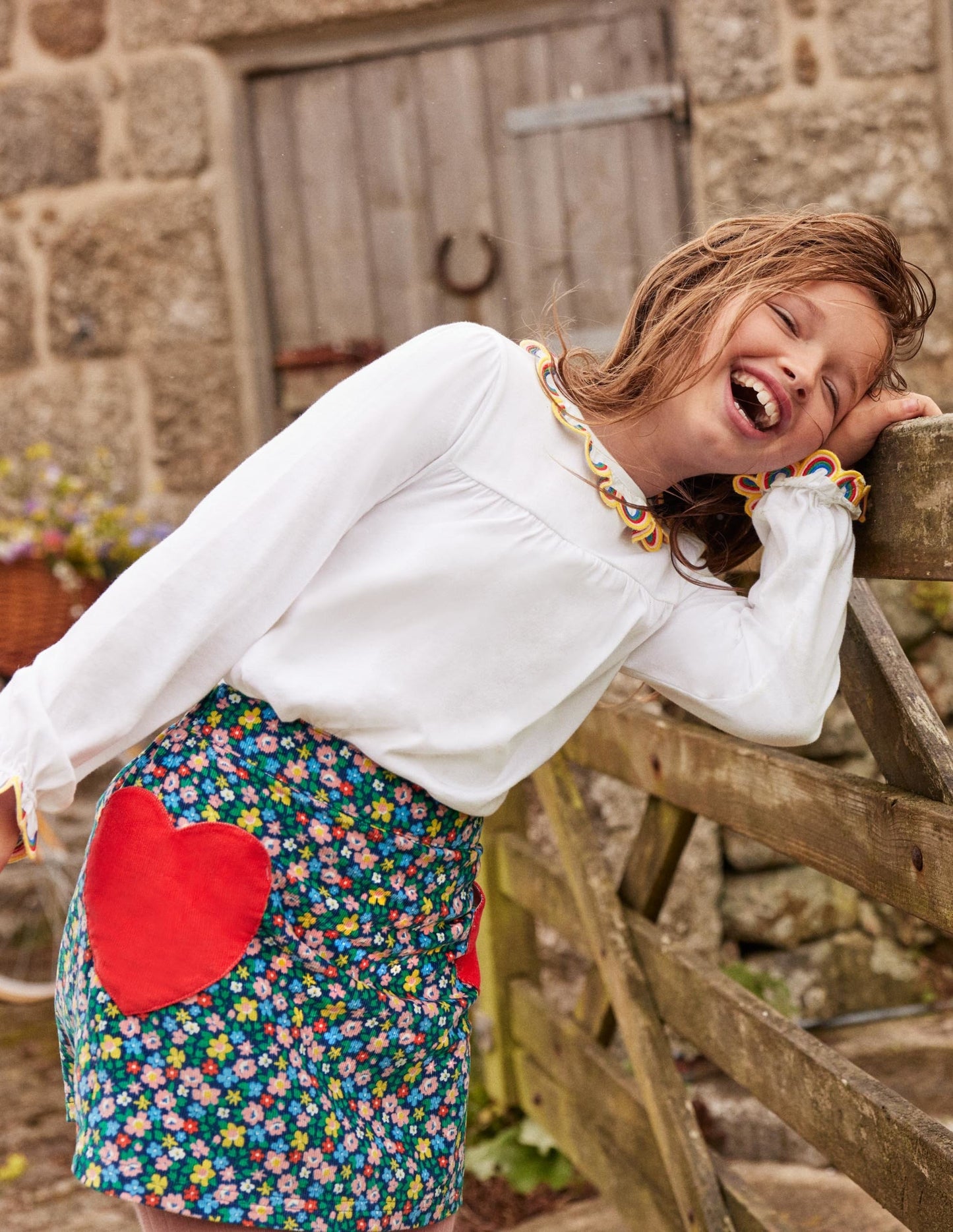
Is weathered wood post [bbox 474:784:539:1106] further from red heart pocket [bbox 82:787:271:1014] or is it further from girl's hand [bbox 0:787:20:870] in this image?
girl's hand [bbox 0:787:20:870]

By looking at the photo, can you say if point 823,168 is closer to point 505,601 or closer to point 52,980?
point 505,601

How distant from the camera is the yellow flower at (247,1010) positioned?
1198mm

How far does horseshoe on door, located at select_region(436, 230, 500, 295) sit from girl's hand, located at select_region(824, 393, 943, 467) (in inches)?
99.2

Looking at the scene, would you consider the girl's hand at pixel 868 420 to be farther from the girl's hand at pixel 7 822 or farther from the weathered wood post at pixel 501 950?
the weathered wood post at pixel 501 950

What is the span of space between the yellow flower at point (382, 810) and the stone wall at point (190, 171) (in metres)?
2.59

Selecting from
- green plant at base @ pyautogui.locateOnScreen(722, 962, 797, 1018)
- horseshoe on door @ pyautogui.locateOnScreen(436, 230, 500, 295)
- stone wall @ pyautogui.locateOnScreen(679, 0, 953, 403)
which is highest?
stone wall @ pyautogui.locateOnScreen(679, 0, 953, 403)

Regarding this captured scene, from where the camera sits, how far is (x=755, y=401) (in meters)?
1.36

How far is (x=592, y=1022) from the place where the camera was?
2381 millimetres

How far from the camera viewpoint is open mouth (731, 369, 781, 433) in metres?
1.30

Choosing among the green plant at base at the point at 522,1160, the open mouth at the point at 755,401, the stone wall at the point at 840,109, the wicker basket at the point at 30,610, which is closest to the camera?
the open mouth at the point at 755,401

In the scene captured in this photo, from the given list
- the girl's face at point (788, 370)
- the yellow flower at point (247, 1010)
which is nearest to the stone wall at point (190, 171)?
the girl's face at point (788, 370)

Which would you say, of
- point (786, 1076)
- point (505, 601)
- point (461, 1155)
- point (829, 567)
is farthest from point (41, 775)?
point (786, 1076)

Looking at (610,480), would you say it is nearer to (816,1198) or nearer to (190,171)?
(816,1198)

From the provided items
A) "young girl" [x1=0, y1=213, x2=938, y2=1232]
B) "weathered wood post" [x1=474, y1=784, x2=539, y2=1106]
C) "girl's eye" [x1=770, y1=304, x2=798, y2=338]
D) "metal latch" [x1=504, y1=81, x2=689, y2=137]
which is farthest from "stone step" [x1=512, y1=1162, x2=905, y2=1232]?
"metal latch" [x1=504, y1=81, x2=689, y2=137]
